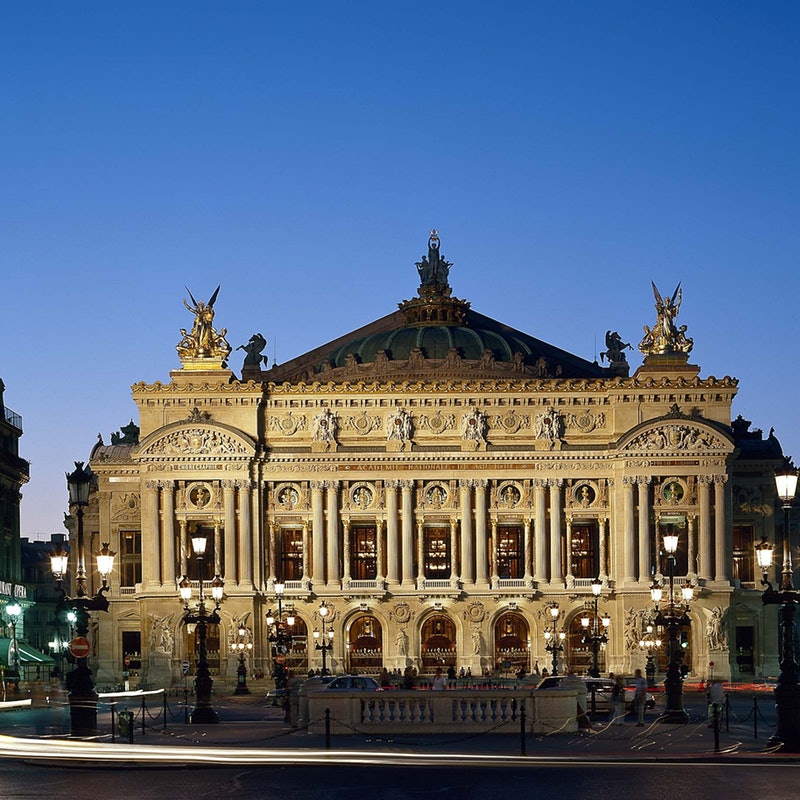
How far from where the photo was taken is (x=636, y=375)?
375 ft

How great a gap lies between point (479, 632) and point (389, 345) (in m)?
29.7

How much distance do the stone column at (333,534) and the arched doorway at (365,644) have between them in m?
3.11

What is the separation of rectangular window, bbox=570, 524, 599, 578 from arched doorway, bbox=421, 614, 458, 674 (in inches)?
343

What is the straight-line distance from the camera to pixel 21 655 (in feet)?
365

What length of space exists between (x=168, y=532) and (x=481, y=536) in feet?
63.8

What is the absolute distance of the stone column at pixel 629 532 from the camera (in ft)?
364

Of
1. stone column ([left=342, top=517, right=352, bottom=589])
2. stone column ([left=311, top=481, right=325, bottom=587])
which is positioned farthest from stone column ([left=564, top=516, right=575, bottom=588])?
stone column ([left=311, top=481, right=325, bottom=587])

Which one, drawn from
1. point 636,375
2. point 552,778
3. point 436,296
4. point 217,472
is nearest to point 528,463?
point 636,375

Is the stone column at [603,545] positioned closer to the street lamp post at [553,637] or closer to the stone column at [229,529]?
the street lamp post at [553,637]

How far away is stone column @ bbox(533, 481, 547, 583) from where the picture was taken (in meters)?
112

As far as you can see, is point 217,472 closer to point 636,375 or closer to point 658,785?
point 636,375

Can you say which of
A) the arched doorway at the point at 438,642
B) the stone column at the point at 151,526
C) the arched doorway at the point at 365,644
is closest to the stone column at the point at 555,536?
the arched doorway at the point at 438,642

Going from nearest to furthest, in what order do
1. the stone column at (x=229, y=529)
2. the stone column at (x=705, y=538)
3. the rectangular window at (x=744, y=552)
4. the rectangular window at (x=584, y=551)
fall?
the stone column at (x=705, y=538)
the stone column at (x=229, y=529)
the rectangular window at (x=584, y=551)
the rectangular window at (x=744, y=552)

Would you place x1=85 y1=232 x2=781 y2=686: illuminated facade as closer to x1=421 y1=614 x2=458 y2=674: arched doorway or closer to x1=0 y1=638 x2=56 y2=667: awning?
x1=421 y1=614 x2=458 y2=674: arched doorway
